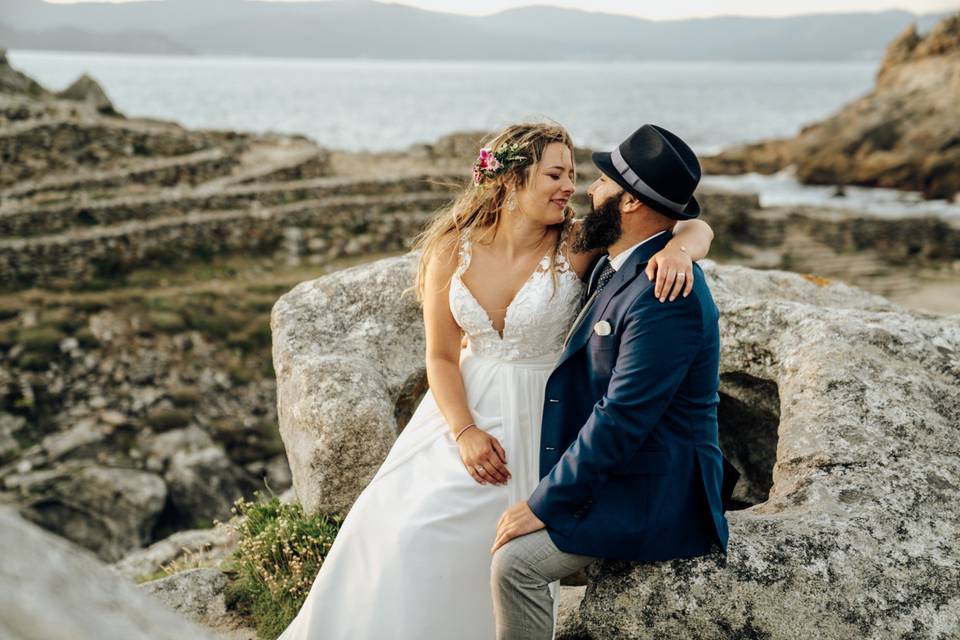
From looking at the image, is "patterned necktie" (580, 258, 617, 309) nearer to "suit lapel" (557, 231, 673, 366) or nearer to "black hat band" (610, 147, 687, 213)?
"suit lapel" (557, 231, 673, 366)

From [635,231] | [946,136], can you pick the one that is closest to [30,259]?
[635,231]

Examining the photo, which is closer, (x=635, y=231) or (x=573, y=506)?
(x=573, y=506)

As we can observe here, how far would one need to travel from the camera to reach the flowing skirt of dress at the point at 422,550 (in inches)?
142

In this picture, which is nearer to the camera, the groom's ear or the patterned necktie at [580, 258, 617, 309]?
the groom's ear

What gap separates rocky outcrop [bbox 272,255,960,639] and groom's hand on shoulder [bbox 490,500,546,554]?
1.18ft

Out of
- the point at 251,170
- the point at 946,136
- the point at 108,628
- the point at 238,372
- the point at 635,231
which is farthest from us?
the point at 946,136

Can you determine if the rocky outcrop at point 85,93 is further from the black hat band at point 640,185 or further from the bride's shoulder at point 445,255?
the black hat band at point 640,185

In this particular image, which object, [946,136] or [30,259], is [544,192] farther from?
[946,136]

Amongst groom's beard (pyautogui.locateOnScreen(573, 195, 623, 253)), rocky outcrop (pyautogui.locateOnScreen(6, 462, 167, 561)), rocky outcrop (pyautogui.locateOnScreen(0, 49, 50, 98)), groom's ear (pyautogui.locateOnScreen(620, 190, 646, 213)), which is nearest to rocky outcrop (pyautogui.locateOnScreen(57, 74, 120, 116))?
rocky outcrop (pyautogui.locateOnScreen(0, 49, 50, 98))

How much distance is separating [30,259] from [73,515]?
27.1 ft

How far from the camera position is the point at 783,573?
10.5 ft

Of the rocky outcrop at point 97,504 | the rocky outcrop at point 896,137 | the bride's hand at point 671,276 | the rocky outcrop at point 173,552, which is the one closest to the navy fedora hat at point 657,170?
the bride's hand at point 671,276

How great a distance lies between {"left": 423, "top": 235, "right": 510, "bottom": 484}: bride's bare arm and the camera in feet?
12.4

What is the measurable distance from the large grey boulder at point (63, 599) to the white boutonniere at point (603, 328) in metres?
2.17
